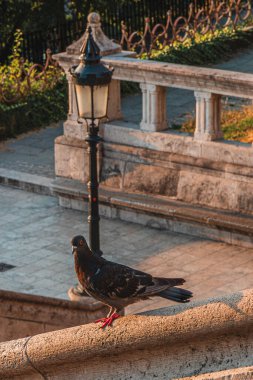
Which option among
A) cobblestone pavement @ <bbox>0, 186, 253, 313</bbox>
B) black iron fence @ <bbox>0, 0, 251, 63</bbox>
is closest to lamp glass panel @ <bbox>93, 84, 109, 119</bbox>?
cobblestone pavement @ <bbox>0, 186, 253, 313</bbox>

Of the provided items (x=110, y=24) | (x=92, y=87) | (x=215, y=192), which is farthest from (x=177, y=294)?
(x=110, y=24)

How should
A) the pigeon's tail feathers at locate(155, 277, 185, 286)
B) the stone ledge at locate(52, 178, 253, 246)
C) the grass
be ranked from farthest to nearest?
the grass < the stone ledge at locate(52, 178, 253, 246) < the pigeon's tail feathers at locate(155, 277, 185, 286)

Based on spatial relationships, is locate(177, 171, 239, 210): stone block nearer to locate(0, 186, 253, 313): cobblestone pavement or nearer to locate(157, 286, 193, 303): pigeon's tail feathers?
locate(0, 186, 253, 313): cobblestone pavement

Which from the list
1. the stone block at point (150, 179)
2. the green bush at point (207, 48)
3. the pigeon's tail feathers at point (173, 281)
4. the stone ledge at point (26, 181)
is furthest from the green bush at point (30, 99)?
the pigeon's tail feathers at point (173, 281)

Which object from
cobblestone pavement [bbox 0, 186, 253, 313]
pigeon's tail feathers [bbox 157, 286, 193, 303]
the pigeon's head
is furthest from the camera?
cobblestone pavement [bbox 0, 186, 253, 313]

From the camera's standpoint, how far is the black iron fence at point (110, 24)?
22125 mm

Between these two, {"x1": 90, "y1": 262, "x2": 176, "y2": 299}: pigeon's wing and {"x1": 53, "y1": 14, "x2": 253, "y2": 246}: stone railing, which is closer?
{"x1": 90, "y1": 262, "x2": 176, "y2": 299}: pigeon's wing

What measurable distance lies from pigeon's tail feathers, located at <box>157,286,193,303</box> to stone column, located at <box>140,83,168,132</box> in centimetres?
780

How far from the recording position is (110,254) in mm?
13906

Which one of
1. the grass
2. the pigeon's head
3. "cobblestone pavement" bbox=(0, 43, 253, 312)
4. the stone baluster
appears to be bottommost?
"cobblestone pavement" bbox=(0, 43, 253, 312)

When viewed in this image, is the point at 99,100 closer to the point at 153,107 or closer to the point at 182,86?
the point at 182,86

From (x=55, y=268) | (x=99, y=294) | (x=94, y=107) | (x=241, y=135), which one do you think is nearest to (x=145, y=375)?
(x=99, y=294)

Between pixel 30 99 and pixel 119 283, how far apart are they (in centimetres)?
1221

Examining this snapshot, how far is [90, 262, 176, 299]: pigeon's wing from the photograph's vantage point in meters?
7.07
